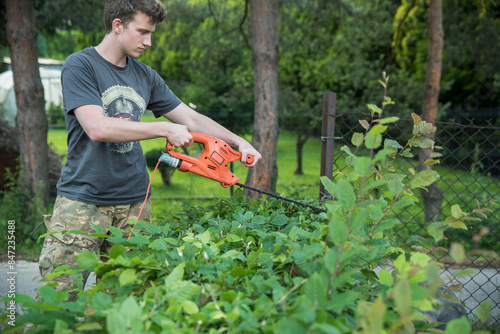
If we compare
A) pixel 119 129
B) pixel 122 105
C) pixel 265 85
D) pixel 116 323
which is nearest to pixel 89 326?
pixel 116 323

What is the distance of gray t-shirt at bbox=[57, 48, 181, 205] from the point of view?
2.16 m

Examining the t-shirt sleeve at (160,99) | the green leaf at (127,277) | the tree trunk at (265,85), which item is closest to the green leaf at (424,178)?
the green leaf at (127,277)

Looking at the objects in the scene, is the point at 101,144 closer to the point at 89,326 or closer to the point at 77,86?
the point at 77,86

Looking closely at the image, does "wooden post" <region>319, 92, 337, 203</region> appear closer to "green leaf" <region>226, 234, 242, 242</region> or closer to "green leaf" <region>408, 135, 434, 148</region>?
"green leaf" <region>408, 135, 434, 148</region>

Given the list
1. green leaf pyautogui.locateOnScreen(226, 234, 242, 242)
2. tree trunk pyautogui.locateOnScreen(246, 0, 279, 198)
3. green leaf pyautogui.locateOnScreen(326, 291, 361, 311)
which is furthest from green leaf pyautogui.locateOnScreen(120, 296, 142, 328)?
tree trunk pyautogui.locateOnScreen(246, 0, 279, 198)

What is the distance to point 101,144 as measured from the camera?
2285 millimetres

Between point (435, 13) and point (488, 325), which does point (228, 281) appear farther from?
point (435, 13)

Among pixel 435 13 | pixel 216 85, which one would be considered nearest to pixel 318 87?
pixel 216 85

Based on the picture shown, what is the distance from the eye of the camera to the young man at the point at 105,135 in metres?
2.07

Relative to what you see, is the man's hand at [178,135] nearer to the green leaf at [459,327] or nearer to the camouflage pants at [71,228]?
the camouflage pants at [71,228]

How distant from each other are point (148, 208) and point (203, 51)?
8.69 m

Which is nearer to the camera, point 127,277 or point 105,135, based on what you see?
point 127,277

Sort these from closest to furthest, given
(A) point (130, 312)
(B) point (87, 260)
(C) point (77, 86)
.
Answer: (A) point (130, 312) < (B) point (87, 260) < (C) point (77, 86)

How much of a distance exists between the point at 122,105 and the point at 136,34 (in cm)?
37
